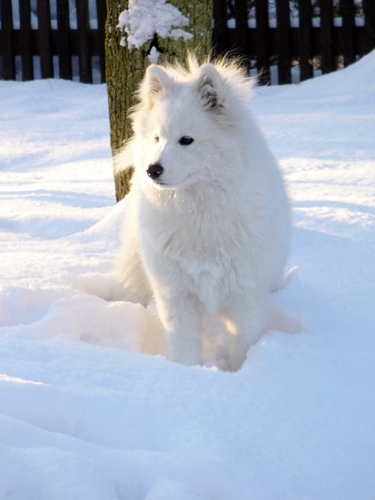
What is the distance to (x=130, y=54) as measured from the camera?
14.4ft

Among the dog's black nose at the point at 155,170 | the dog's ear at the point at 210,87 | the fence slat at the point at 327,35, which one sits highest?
the fence slat at the point at 327,35

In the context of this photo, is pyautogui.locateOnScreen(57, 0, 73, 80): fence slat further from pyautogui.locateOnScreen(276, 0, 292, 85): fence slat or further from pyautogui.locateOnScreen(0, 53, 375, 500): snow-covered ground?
pyautogui.locateOnScreen(0, 53, 375, 500): snow-covered ground

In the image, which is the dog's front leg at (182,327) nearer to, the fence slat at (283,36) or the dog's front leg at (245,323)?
the dog's front leg at (245,323)

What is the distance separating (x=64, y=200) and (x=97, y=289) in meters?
2.40

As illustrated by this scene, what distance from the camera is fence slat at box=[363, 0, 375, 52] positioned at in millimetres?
9914

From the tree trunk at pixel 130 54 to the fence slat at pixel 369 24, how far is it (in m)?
6.48

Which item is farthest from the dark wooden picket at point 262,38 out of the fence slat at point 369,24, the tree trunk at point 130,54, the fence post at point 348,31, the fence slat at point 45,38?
the tree trunk at point 130,54

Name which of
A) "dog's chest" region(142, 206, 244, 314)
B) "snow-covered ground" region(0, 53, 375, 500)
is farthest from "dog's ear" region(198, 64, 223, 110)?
"snow-covered ground" region(0, 53, 375, 500)

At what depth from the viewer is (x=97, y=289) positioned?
3672 mm

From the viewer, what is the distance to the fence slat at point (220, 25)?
10180mm

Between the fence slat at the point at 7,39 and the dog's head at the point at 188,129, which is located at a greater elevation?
the fence slat at the point at 7,39

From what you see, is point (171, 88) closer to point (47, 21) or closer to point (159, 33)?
point (159, 33)

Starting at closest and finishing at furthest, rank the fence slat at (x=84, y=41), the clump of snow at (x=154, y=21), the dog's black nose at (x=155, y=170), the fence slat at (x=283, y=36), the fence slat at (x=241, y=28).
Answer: the dog's black nose at (x=155, y=170) < the clump of snow at (x=154, y=21) < the fence slat at (x=283, y=36) < the fence slat at (x=241, y=28) < the fence slat at (x=84, y=41)

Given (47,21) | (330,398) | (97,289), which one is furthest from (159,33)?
(47,21)
